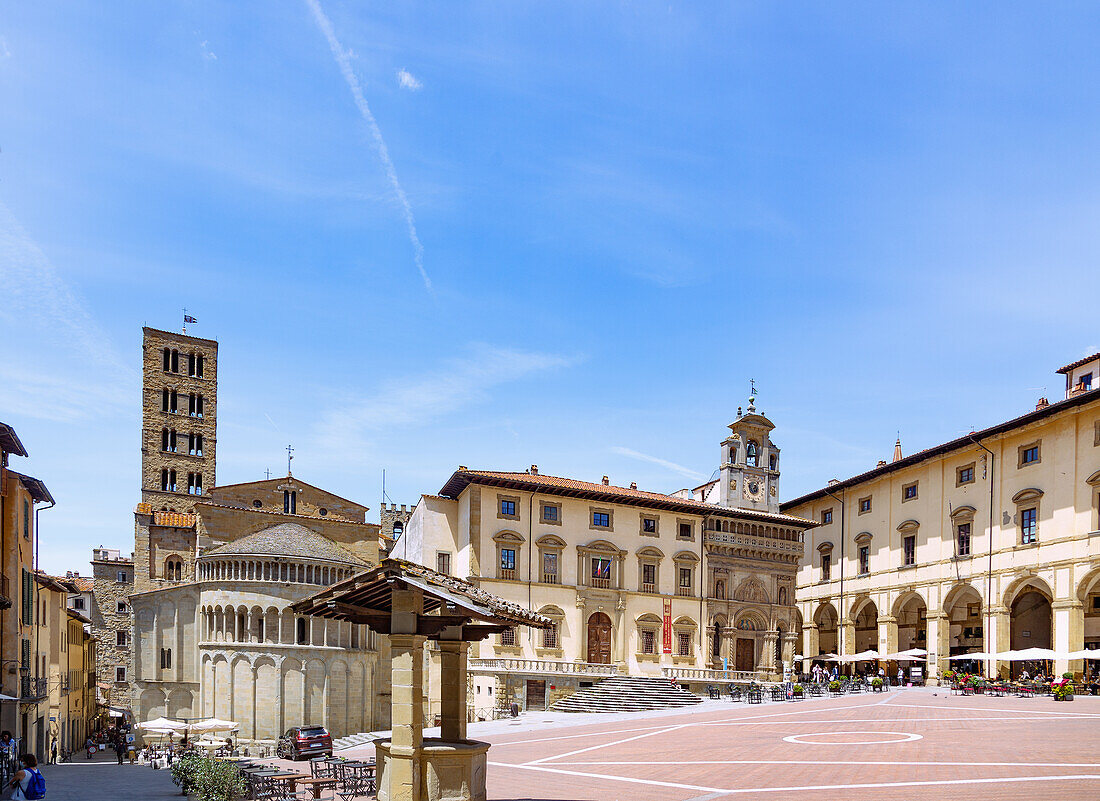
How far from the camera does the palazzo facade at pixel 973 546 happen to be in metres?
52.1

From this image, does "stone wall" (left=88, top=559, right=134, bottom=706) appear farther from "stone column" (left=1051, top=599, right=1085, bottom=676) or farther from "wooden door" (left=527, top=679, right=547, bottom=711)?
"stone column" (left=1051, top=599, right=1085, bottom=676)

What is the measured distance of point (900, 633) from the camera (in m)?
68.0

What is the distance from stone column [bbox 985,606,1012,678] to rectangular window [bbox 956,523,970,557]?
15.9 feet

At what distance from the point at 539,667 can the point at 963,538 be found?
2958 centimetres

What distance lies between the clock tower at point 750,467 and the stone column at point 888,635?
36.4ft

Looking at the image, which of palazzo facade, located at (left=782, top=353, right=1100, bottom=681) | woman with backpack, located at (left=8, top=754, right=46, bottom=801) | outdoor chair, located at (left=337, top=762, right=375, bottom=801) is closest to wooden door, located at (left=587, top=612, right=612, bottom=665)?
palazzo facade, located at (left=782, top=353, right=1100, bottom=681)

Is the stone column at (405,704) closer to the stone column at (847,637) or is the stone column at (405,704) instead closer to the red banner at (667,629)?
the red banner at (667,629)

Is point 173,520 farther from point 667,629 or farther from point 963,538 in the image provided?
point 963,538

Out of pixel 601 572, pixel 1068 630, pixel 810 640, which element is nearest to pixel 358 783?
pixel 601 572

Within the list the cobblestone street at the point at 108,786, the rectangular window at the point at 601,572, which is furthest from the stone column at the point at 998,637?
the cobblestone street at the point at 108,786

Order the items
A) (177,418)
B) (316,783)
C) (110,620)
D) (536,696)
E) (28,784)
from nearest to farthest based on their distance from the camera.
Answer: (28,784) < (316,783) < (536,696) < (110,620) < (177,418)

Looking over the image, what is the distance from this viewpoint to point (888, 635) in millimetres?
64688

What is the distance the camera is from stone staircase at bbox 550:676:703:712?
1988 inches

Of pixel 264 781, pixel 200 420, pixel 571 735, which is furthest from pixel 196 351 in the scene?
pixel 264 781
